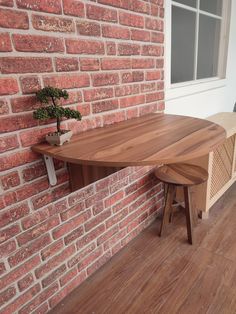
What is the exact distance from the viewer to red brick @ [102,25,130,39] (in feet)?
4.03

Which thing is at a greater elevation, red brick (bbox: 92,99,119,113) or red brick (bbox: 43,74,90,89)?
red brick (bbox: 43,74,90,89)

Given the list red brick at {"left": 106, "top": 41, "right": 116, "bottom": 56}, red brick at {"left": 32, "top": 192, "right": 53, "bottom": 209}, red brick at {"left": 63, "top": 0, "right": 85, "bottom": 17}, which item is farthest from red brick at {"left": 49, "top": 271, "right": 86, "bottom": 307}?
red brick at {"left": 63, "top": 0, "right": 85, "bottom": 17}

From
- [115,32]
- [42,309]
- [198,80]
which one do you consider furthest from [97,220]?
[198,80]

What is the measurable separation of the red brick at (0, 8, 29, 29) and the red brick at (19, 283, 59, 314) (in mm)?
1232

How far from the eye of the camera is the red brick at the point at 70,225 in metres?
1.23

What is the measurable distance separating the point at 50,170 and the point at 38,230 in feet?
0.99

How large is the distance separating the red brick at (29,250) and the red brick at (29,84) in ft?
2.26

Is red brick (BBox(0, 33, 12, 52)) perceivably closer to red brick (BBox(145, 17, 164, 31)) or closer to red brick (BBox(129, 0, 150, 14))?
red brick (BBox(129, 0, 150, 14))

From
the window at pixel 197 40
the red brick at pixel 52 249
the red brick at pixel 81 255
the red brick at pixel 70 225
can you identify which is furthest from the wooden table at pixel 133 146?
the window at pixel 197 40

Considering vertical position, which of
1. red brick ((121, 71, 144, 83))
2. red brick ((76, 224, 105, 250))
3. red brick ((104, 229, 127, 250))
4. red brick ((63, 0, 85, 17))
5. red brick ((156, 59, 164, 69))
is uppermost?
red brick ((63, 0, 85, 17))

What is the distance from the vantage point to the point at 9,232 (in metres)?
1.02

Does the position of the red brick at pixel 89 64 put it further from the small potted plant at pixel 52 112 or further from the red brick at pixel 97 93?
the small potted plant at pixel 52 112

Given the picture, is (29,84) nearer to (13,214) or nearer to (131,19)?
(13,214)

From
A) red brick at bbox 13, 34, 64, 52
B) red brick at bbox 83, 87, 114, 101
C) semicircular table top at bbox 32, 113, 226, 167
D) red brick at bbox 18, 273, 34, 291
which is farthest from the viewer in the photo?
red brick at bbox 83, 87, 114, 101
